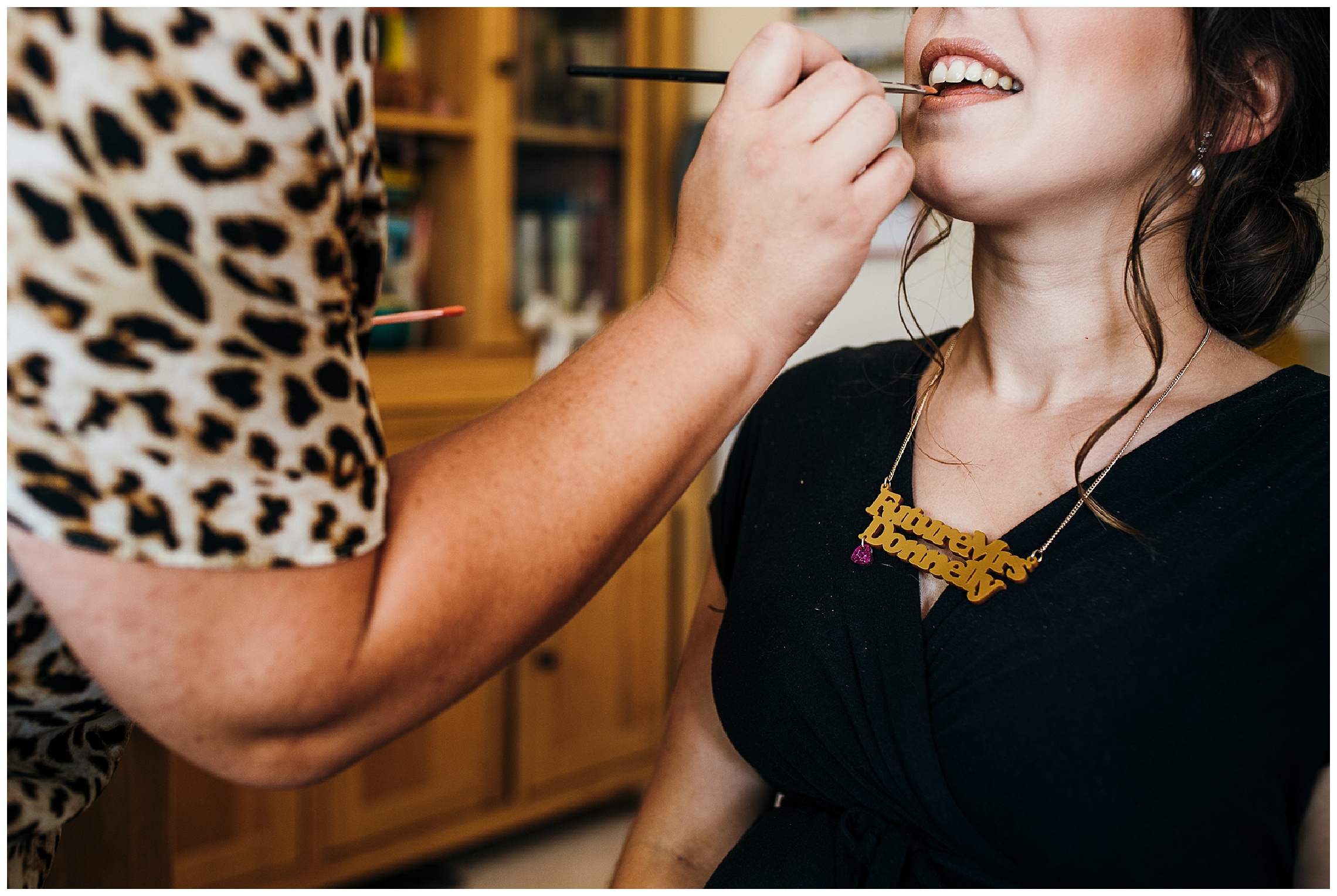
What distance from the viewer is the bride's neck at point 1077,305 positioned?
3.24 ft

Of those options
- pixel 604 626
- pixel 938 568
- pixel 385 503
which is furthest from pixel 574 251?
pixel 385 503

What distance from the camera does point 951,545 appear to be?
0.93 m

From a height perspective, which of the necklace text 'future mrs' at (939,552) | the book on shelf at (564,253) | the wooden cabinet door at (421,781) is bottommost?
the wooden cabinet door at (421,781)

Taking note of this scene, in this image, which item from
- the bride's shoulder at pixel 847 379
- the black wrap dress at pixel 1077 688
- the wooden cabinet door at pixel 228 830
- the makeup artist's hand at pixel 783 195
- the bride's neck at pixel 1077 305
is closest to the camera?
the makeup artist's hand at pixel 783 195

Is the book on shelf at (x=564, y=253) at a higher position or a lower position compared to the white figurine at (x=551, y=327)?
higher

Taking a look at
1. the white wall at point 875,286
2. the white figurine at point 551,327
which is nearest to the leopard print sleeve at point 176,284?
the white wall at point 875,286

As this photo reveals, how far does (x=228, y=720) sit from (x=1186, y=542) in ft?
2.24

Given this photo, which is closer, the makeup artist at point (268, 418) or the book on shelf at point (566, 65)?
the makeup artist at point (268, 418)

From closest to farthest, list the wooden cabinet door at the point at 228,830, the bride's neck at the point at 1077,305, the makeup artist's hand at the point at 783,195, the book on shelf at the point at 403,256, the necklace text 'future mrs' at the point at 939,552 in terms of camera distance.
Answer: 1. the makeup artist's hand at the point at 783,195
2. the necklace text 'future mrs' at the point at 939,552
3. the bride's neck at the point at 1077,305
4. the wooden cabinet door at the point at 228,830
5. the book on shelf at the point at 403,256

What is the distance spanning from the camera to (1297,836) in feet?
2.50

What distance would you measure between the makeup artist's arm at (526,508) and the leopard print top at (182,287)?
3 cm

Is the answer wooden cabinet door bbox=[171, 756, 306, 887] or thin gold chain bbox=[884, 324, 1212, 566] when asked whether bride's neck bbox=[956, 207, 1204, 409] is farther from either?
wooden cabinet door bbox=[171, 756, 306, 887]

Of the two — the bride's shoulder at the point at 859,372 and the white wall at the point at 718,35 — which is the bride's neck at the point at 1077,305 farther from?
the white wall at the point at 718,35

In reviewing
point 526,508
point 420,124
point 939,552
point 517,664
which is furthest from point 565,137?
point 526,508
